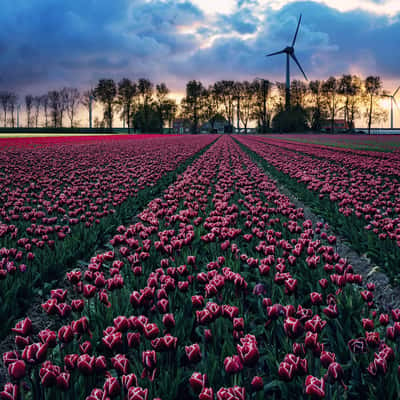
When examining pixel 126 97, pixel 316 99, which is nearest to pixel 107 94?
pixel 126 97

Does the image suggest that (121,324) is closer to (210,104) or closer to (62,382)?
(62,382)

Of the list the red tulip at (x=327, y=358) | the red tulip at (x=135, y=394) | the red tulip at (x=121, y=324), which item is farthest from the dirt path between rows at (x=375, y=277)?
the red tulip at (x=135, y=394)

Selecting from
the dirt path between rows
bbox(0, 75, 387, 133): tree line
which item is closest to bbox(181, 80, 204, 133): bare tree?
bbox(0, 75, 387, 133): tree line

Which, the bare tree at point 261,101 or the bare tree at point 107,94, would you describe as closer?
the bare tree at point 107,94

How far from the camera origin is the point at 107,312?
3.03 metres

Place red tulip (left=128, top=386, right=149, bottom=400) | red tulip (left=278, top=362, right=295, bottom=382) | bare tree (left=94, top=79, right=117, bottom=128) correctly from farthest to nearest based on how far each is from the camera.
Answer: bare tree (left=94, top=79, right=117, bottom=128) → red tulip (left=278, top=362, right=295, bottom=382) → red tulip (left=128, top=386, right=149, bottom=400)

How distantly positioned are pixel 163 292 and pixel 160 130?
8898 cm

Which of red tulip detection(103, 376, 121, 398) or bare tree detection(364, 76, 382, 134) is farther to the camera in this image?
bare tree detection(364, 76, 382, 134)

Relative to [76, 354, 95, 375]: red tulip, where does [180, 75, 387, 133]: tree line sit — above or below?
above

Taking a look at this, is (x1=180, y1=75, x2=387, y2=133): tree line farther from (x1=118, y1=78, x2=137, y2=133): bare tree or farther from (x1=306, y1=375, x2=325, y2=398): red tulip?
(x1=306, y1=375, x2=325, y2=398): red tulip

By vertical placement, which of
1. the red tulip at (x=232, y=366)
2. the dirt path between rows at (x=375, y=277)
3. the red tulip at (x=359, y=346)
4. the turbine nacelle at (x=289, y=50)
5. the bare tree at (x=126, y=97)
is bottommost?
the dirt path between rows at (x=375, y=277)

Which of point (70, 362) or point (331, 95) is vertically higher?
point (331, 95)

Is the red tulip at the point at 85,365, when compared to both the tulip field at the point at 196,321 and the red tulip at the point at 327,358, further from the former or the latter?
the red tulip at the point at 327,358

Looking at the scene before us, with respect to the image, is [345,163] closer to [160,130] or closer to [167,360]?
[167,360]
